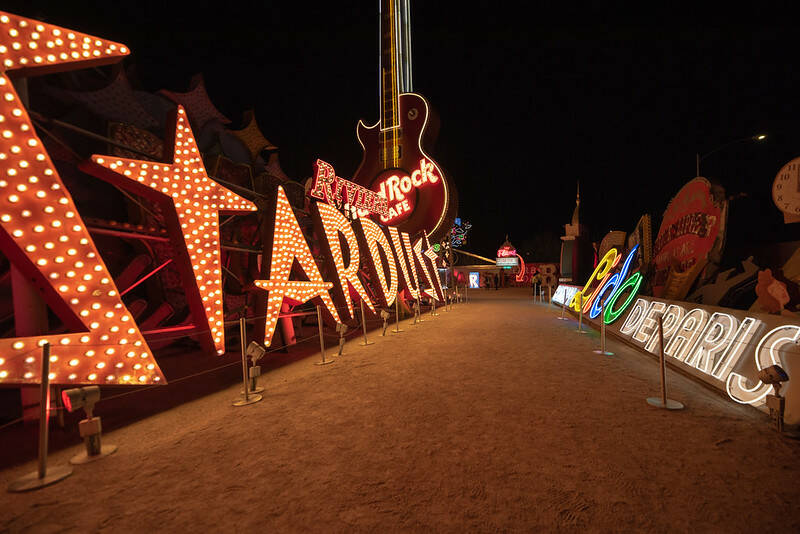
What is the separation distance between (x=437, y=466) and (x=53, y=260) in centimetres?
446

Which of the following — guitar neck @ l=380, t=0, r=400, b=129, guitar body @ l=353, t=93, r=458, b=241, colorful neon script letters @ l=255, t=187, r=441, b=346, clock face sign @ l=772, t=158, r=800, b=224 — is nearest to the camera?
colorful neon script letters @ l=255, t=187, r=441, b=346

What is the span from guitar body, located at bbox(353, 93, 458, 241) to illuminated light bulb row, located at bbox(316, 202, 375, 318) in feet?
30.0

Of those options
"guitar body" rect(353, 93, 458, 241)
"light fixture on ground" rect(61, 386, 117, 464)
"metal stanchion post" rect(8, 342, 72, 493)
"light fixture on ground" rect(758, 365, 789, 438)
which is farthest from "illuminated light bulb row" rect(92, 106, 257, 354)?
"guitar body" rect(353, 93, 458, 241)

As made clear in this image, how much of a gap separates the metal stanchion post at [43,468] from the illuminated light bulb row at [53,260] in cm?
37

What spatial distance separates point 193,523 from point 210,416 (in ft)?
7.34

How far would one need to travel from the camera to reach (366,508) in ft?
7.76

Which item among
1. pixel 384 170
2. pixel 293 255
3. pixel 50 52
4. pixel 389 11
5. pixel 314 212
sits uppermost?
pixel 389 11

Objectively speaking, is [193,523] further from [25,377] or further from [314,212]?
[314,212]

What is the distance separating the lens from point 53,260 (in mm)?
3359

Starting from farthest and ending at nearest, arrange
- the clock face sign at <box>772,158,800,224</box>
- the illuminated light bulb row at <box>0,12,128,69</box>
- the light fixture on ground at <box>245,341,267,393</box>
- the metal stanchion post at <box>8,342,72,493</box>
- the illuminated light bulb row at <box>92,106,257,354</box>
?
the clock face sign at <box>772,158,800,224</box> → the illuminated light bulb row at <box>92,106,257,354</box> → the light fixture on ground at <box>245,341,267,393</box> → the illuminated light bulb row at <box>0,12,128,69</box> → the metal stanchion post at <box>8,342,72,493</box>

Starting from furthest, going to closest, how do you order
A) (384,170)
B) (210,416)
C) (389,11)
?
(389,11) < (384,170) < (210,416)

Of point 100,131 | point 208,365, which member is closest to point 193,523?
point 208,365

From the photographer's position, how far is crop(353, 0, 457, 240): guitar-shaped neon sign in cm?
1892

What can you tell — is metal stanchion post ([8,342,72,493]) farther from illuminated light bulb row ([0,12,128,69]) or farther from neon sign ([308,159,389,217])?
neon sign ([308,159,389,217])
